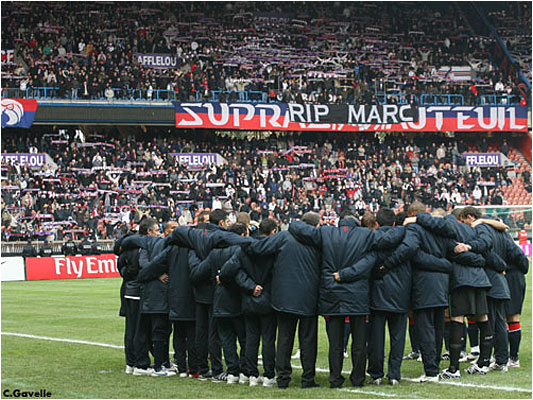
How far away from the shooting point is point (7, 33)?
45.9m

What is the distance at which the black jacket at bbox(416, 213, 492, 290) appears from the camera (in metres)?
11.1

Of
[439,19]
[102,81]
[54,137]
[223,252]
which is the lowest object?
[223,252]

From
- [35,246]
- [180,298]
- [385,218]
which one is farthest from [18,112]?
[385,218]

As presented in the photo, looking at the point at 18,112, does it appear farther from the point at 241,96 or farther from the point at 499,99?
the point at 499,99

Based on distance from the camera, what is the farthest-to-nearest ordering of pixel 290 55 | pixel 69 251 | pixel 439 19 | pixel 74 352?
pixel 439 19 → pixel 290 55 → pixel 69 251 → pixel 74 352

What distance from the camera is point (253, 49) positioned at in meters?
49.4

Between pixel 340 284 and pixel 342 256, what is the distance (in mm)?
336

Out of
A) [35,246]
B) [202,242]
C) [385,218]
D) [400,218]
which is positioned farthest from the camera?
[35,246]

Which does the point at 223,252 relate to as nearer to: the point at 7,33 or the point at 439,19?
the point at 7,33

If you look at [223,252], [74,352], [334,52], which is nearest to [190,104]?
[334,52]

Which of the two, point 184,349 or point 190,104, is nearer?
point 184,349

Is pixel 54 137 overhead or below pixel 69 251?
overhead

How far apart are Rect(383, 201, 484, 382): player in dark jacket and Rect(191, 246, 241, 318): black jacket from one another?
1.92 meters

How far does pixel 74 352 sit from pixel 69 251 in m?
20.2
